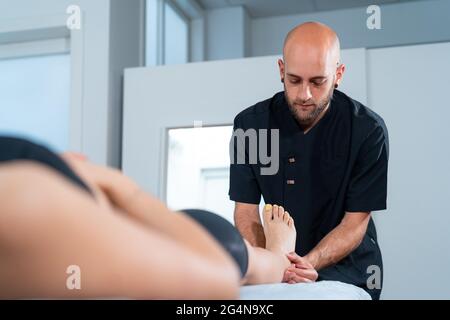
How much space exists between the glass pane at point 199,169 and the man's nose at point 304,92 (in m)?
1.22

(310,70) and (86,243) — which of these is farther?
(310,70)

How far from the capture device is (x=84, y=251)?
0.56 m

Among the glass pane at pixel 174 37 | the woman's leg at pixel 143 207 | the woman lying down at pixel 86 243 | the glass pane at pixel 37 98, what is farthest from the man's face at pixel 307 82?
the glass pane at pixel 174 37

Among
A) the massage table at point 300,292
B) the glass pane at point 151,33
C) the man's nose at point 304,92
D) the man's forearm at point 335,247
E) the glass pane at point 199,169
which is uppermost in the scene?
the glass pane at point 151,33

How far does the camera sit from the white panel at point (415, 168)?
2.43m

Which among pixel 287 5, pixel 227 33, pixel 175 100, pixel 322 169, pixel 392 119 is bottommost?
pixel 322 169

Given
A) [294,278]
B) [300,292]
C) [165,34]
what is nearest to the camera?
[300,292]

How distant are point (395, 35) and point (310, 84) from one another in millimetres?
2319

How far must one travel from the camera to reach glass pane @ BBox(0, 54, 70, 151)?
3.02 meters

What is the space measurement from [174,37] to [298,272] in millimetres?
2663

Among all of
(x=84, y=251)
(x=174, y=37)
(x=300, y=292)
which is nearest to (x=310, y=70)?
(x=300, y=292)

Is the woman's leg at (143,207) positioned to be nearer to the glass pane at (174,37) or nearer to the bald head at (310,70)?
the bald head at (310,70)

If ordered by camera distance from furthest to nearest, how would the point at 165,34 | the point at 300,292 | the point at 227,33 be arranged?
the point at 227,33, the point at 165,34, the point at 300,292

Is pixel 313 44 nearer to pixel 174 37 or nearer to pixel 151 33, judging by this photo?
pixel 151 33
